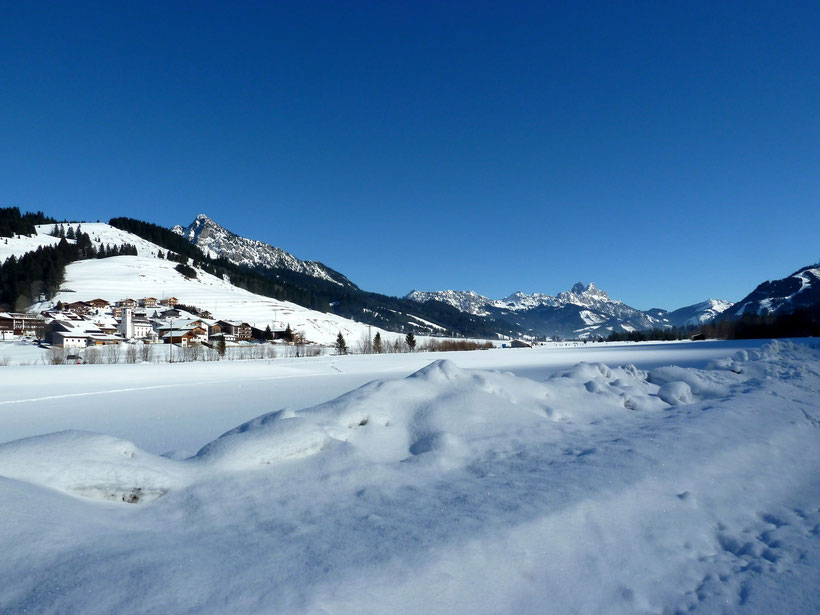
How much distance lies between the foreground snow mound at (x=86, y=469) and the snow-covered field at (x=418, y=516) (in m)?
0.02

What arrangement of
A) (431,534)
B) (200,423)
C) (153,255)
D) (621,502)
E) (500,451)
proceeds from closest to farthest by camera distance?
(431,534), (621,502), (500,451), (200,423), (153,255)

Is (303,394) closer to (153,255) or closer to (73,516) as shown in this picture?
(73,516)

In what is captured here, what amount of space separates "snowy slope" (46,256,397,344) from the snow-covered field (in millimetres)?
100035

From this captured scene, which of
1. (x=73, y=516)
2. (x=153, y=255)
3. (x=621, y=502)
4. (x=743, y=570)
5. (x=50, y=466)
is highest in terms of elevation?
(x=153, y=255)

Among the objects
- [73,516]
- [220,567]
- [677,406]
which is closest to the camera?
[220,567]

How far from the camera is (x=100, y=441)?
4.17 m

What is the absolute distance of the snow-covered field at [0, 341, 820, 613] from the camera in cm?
265

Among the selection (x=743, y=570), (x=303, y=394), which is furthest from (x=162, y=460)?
(x=303, y=394)

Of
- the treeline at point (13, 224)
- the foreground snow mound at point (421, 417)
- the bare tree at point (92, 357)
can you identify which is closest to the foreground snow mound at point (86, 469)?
the foreground snow mound at point (421, 417)

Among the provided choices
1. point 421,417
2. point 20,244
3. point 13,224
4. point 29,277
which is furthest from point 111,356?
point 13,224

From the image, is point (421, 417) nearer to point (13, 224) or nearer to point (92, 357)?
point (92, 357)

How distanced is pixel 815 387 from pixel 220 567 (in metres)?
15.5

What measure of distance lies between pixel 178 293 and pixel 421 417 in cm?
13106

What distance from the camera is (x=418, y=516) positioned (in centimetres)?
370
